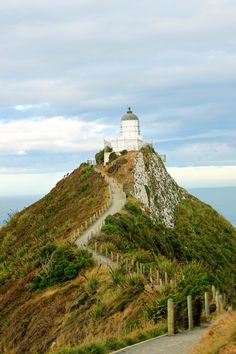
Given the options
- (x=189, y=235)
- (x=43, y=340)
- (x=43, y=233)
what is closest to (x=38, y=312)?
(x=43, y=340)

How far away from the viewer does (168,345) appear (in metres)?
15.5

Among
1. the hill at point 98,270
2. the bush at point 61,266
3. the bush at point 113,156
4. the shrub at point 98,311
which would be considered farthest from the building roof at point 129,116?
the shrub at point 98,311

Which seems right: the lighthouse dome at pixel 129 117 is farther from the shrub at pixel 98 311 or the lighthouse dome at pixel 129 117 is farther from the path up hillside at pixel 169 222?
the shrub at pixel 98 311

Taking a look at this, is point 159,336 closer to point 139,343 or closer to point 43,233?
point 139,343

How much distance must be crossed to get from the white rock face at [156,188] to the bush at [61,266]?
106ft

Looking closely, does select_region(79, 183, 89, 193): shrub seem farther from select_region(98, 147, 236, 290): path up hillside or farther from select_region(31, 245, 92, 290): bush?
select_region(31, 245, 92, 290): bush

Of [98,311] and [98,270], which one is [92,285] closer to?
[98,270]

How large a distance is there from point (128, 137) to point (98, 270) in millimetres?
63911

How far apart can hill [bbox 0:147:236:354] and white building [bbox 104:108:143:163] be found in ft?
38.4

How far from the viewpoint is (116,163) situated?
8025 cm

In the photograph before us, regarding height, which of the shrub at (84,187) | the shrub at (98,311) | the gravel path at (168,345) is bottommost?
the gravel path at (168,345)

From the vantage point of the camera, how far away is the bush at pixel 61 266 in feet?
98.3

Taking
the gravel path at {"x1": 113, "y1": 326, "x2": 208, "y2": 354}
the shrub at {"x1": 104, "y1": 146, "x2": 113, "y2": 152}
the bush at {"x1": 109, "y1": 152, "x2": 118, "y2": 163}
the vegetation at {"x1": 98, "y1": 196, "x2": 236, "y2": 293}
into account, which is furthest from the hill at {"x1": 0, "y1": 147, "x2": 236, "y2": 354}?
the shrub at {"x1": 104, "y1": 146, "x2": 113, "y2": 152}

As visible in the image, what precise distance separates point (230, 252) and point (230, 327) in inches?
2336
